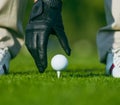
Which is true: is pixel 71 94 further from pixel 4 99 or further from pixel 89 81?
pixel 89 81

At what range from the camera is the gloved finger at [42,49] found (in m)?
4.09

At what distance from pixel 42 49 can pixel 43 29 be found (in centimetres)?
16

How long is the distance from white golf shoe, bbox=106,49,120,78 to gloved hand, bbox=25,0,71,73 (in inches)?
20.8

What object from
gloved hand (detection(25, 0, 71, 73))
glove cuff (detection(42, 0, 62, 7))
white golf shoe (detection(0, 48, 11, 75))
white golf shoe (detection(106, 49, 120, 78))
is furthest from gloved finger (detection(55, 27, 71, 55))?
white golf shoe (detection(0, 48, 11, 75))

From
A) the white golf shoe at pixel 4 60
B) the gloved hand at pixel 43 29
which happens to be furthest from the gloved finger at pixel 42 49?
the white golf shoe at pixel 4 60

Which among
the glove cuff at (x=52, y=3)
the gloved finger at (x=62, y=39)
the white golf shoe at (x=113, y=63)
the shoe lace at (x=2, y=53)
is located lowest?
the white golf shoe at (x=113, y=63)

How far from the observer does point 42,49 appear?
4.11 m

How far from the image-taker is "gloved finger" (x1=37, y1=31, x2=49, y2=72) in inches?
161

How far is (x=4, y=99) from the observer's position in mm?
2949

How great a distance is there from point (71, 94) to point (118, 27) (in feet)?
5.68

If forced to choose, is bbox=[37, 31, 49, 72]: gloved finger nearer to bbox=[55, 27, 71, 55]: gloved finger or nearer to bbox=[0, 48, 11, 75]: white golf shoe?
bbox=[55, 27, 71, 55]: gloved finger

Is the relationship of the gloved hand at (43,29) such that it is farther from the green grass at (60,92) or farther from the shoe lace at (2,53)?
the shoe lace at (2,53)

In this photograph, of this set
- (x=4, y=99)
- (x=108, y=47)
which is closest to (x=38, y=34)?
(x=108, y=47)

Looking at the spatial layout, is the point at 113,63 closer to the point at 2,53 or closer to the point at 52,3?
the point at 52,3
